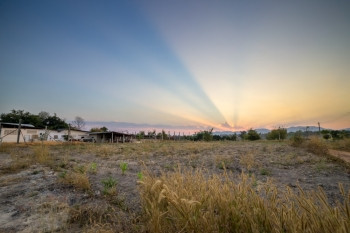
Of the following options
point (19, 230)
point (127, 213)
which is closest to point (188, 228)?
point (127, 213)

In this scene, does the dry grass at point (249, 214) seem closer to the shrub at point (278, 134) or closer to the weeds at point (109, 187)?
the weeds at point (109, 187)

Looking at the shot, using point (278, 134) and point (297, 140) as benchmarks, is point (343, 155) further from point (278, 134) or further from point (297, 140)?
point (278, 134)

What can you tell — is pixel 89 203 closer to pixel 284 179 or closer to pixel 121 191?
pixel 121 191

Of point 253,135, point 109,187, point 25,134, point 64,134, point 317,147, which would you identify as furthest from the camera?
point 64,134

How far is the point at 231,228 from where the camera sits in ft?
6.34

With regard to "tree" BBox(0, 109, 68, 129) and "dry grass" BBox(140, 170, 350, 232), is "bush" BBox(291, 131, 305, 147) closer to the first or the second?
"dry grass" BBox(140, 170, 350, 232)

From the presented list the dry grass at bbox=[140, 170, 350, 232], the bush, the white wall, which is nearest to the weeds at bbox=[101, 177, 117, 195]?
the dry grass at bbox=[140, 170, 350, 232]

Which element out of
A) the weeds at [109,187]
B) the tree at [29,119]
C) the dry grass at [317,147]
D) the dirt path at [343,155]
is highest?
the tree at [29,119]

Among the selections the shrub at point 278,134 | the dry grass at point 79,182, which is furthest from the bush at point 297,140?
the dry grass at point 79,182

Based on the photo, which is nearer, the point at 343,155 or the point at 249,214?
the point at 249,214

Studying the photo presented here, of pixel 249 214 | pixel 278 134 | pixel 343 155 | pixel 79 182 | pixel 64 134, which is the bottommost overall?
pixel 79 182

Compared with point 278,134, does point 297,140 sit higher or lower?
lower

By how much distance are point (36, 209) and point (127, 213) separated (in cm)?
169

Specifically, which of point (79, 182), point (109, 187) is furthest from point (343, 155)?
point (79, 182)
